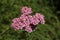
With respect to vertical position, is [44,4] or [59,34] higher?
[44,4]

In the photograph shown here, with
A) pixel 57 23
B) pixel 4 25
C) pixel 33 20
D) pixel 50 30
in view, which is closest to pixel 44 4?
pixel 57 23

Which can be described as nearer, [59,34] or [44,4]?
[59,34]

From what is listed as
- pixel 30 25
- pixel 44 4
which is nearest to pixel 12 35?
pixel 30 25

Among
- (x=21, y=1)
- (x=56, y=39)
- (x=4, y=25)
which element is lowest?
(x=56, y=39)

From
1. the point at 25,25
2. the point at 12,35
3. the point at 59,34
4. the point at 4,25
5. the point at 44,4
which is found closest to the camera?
the point at 25,25

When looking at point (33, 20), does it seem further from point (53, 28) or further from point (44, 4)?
point (44, 4)

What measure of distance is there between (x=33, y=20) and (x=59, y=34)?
228 cm

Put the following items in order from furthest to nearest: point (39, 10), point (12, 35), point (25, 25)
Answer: point (39, 10) < point (12, 35) < point (25, 25)

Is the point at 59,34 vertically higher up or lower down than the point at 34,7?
lower down

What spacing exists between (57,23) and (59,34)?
254 millimetres

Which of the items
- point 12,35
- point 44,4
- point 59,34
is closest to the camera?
point 12,35

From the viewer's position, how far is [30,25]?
13.5ft

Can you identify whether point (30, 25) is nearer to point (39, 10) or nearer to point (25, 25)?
point (25, 25)

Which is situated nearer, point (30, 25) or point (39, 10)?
point (30, 25)
